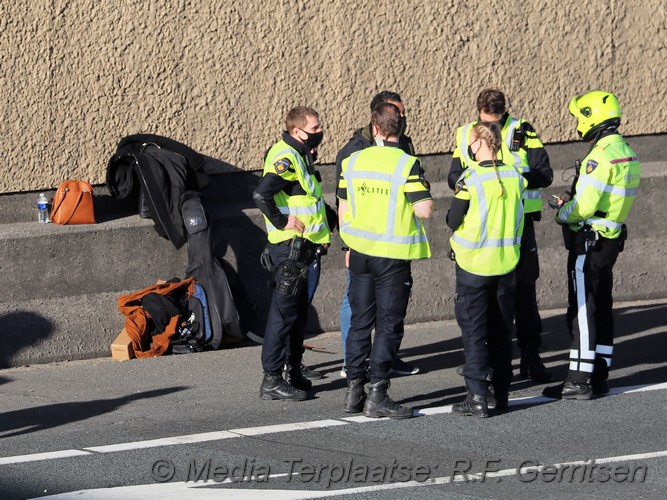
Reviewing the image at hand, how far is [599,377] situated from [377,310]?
1.66m

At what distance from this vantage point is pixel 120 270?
33.3 feet

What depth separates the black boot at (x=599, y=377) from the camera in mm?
8336

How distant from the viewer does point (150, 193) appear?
10.1 metres

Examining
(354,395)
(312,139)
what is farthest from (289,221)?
(354,395)

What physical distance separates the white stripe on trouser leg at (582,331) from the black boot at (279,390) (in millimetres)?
1814

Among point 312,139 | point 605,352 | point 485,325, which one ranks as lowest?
point 605,352

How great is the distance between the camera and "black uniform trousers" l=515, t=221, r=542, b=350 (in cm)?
868

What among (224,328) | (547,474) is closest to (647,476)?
A: (547,474)

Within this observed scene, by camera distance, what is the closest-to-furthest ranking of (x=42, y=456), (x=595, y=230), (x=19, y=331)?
(x=42, y=456) < (x=595, y=230) < (x=19, y=331)

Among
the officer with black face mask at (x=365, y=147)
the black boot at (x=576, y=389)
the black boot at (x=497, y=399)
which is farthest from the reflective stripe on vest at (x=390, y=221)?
the black boot at (x=576, y=389)

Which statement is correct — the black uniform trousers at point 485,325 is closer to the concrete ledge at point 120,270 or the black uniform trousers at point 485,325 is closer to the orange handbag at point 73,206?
the concrete ledge at point 120,270

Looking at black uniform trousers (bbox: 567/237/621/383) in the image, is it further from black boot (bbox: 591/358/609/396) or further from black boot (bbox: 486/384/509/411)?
black boot (bbox: 486/384/509/411)

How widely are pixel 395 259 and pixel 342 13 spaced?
4.12 metres

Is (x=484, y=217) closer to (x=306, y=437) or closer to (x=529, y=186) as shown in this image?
(x=529, y=186)
